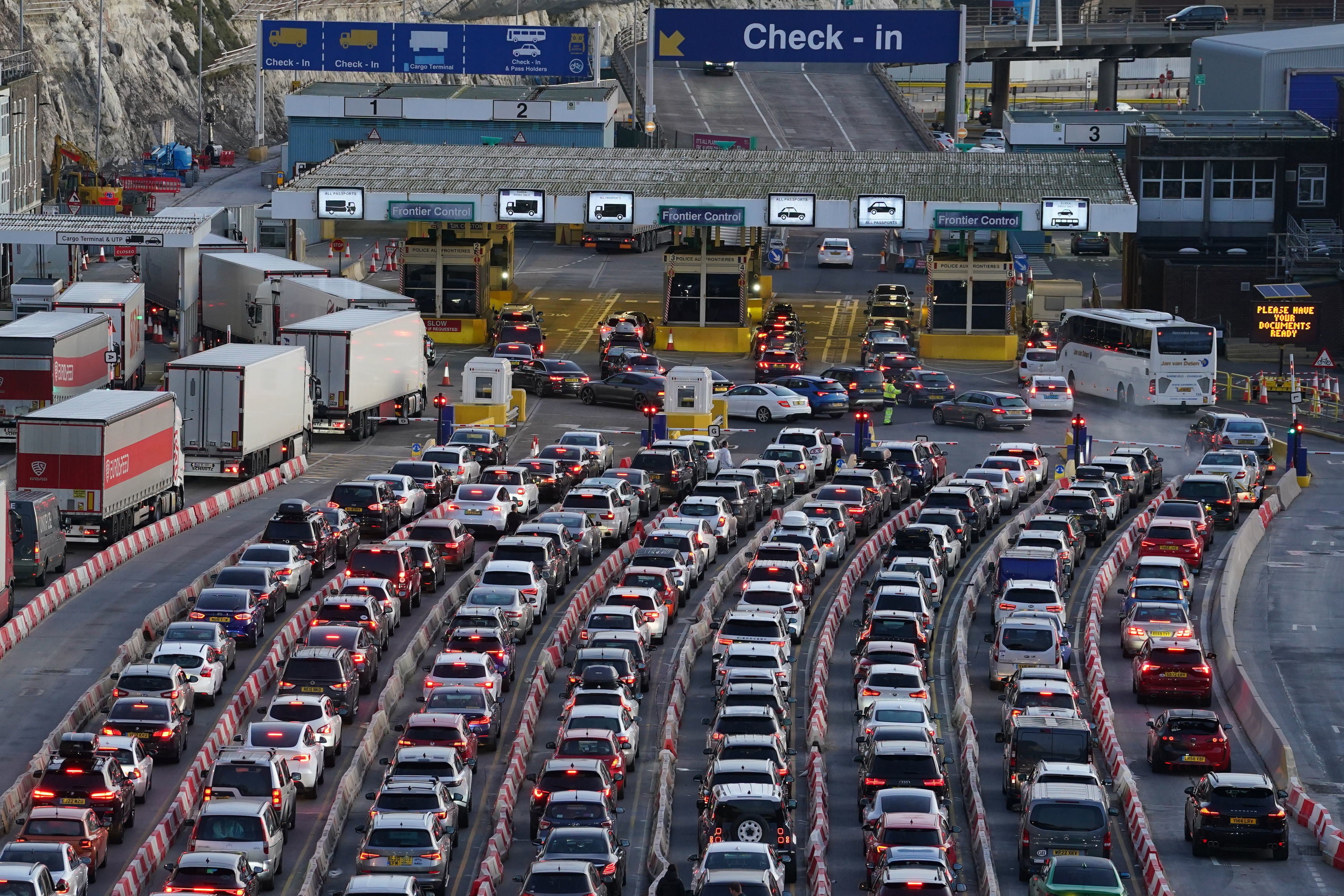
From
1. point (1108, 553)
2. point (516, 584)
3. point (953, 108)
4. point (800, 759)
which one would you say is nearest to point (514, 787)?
point (800, 759)

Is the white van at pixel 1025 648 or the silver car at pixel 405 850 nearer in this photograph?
the silver car at pixel 405 850

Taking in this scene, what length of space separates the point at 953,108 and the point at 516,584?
74536mm

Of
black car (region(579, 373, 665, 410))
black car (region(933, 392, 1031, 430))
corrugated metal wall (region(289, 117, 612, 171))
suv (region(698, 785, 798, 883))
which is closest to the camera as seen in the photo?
suv (region(698, 785, 798, 883))

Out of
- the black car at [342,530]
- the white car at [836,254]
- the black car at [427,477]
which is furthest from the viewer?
the white car at [836,254]

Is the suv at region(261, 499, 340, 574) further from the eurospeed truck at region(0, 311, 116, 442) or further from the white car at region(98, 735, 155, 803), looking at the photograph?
the white car at region(98, 735, 155, 803)

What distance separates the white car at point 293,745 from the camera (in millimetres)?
42469

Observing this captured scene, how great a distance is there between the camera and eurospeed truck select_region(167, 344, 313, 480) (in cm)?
6638

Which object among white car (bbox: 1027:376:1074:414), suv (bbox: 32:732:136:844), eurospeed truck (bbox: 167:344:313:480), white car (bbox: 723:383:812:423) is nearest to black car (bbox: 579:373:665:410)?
white car (bbox: 723:383:812:423)

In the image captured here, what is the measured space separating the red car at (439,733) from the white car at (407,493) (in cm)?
1940

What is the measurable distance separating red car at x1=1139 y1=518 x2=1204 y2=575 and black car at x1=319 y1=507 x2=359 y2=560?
17396mm

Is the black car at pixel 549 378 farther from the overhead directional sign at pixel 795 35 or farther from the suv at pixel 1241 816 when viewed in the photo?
the suv at pixel 1241 816

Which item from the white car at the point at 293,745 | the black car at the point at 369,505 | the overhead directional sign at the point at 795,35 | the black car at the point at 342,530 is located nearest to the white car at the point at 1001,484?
the black car at the point at 369,505

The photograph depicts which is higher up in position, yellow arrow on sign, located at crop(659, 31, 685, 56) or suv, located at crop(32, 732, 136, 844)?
yellow arrow on sign, located at crop(659, 31, 685, 56)

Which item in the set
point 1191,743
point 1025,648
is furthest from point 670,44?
point 1191,743
